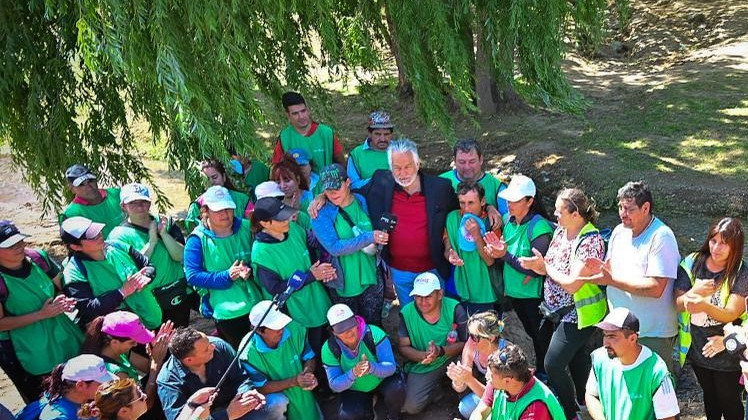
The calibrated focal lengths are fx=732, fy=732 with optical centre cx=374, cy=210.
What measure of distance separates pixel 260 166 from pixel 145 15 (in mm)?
1679

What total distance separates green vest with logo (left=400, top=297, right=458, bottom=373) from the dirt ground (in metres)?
0.48

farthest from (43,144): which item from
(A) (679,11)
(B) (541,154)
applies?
(A) (679,11)

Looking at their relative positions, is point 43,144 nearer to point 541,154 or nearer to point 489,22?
point 489,22

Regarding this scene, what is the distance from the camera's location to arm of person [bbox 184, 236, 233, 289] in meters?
4.66

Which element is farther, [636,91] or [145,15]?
[636,91]

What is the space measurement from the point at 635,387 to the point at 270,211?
2.33 metres

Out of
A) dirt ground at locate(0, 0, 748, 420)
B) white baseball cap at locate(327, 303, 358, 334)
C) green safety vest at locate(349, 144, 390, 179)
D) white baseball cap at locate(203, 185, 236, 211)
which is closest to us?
white baseball cap at locate(327, 303, 358, 334)

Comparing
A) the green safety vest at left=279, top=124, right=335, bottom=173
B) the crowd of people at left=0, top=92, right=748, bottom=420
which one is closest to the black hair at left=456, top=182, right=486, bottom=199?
the crowd of people at left=0, top=92, right=748, bottom=420

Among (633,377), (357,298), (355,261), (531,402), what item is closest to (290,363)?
(357,298)

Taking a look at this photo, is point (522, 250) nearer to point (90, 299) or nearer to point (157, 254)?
point (157, 254)

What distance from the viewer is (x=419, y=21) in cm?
585

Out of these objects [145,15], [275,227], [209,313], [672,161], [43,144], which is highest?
[145,15]

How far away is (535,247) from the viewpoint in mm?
4398

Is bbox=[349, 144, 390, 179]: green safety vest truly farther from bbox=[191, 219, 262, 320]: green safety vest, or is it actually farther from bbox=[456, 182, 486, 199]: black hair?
bbox=[191, 219, 262, 320]: green safety vest
